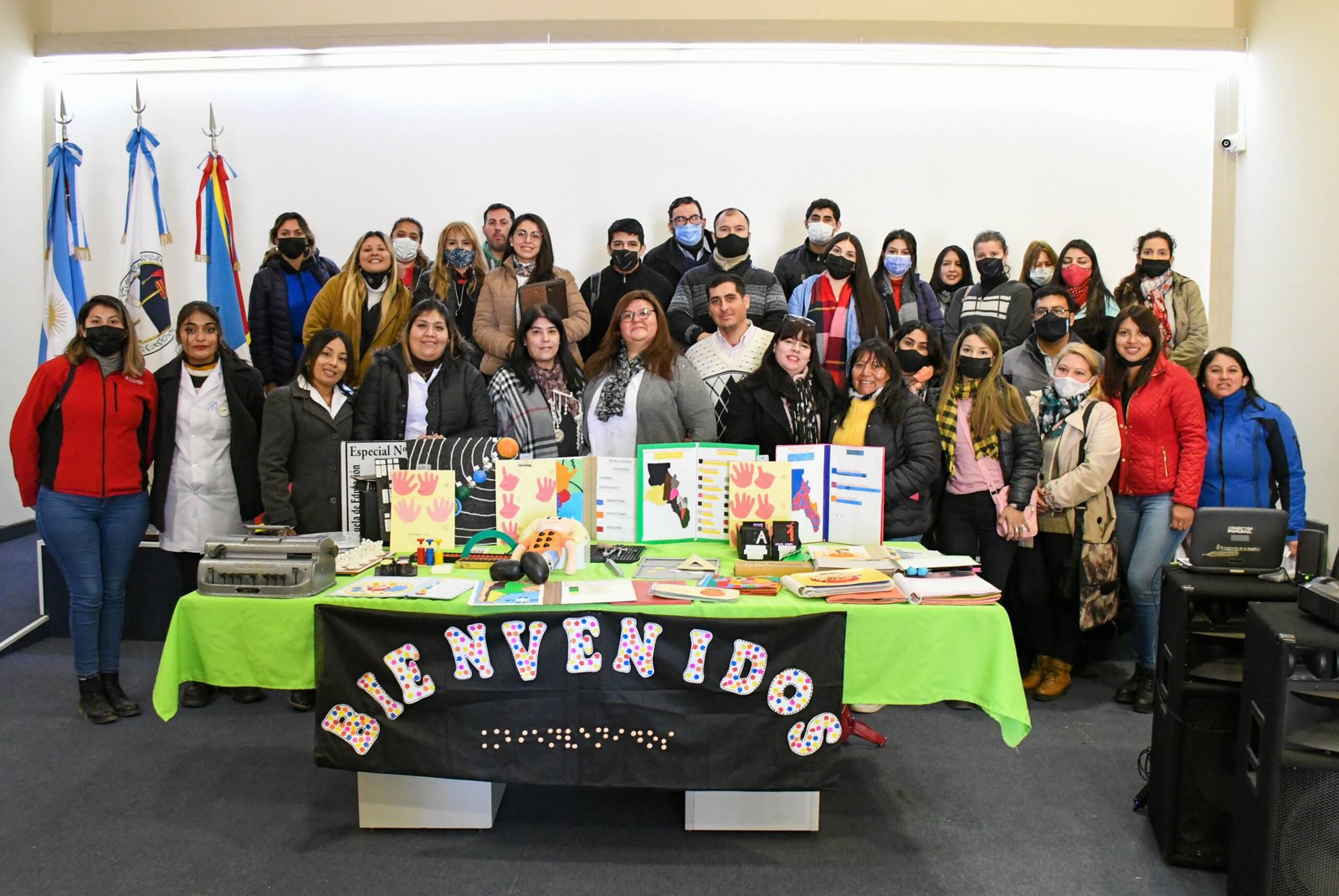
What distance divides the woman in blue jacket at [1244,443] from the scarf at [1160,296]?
2.71ft

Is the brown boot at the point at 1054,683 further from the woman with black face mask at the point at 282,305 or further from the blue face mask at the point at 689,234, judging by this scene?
the woman with black face mask at the point at 282,305

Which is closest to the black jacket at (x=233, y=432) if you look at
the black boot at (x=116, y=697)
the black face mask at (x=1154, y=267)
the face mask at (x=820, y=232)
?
the black boot at (x=116, y=697)

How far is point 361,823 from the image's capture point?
8.95ft

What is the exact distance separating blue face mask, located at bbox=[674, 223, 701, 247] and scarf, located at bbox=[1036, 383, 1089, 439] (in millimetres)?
1925

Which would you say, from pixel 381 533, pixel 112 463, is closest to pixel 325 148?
pixel 112 463

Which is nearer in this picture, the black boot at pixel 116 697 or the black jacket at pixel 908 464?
the black jacket at pixel 908 464

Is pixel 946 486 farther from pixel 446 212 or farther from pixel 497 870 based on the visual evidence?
pixel 446 212

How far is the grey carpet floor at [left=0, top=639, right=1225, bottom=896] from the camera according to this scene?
8.16 ft

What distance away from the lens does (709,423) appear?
3.63 metres

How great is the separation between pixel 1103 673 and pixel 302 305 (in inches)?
174

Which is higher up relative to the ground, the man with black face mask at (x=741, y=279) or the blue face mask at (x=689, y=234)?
the blue face mask at (x=689, y=234)

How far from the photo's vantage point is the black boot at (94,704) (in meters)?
3.61

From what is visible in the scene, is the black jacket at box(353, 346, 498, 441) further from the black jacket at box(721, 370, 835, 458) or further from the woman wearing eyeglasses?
the black jacket at box(721, 370, 835, 458)

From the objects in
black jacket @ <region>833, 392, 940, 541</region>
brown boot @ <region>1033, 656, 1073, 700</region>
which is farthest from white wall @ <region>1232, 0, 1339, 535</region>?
black jacket @ <region>833, 392, 940, 541</region>
